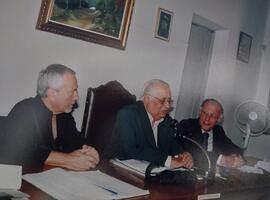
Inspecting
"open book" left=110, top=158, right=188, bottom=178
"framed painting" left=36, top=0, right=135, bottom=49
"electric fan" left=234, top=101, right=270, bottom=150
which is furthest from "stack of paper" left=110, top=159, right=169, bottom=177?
"electric fan" left=234, top=101, right=270, bottom=150

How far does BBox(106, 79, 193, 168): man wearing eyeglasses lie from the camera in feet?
2.97

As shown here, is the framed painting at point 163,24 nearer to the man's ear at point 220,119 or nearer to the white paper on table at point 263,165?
the man's ear at point 220,119

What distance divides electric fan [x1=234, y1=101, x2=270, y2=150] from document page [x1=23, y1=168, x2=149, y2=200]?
2.52 ft

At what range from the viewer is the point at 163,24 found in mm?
1104

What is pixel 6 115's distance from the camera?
2.67 feet

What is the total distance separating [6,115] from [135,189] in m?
0.42

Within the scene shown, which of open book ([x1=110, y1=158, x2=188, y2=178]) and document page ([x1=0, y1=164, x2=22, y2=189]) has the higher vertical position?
open book ([x1=110, y1=158, x2=188, y2=178])

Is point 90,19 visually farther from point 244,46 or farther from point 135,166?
point 244,46

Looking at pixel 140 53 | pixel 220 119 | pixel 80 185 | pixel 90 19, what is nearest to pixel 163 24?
pixel 140 53

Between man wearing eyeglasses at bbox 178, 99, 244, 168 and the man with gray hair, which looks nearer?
the man with gray hair

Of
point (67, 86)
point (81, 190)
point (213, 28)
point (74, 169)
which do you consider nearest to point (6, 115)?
point (67, 86)

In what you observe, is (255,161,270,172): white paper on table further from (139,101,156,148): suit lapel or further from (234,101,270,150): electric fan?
(139,101,156,148): suit lapel

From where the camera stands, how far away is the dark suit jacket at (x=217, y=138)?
123cm

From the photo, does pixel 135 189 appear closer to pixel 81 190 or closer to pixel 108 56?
pixel 81 190
